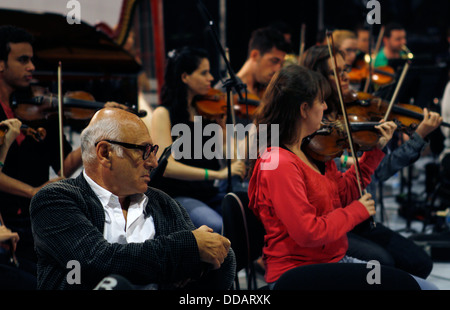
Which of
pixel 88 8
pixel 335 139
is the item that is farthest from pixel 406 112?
pixel 88 8

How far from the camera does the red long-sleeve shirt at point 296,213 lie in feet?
5.52

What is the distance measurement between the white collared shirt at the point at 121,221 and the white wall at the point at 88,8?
505 centimetres

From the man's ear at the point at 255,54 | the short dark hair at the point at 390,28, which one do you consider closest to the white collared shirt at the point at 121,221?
the man's ear at the point at 255,54

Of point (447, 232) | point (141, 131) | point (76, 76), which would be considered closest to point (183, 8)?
point (76, 76)

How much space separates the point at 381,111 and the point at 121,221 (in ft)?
6.35

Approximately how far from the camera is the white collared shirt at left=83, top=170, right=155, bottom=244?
145 cm

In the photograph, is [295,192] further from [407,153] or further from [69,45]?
[69,45]

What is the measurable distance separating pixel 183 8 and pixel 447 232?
3.38 m

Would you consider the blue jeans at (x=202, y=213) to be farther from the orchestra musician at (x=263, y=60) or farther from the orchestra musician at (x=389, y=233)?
the orchestra musician at (x=263, y=60)

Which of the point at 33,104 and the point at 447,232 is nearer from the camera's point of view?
the point at 33,104

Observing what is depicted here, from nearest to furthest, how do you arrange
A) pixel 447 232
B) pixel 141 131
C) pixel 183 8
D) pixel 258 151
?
pixel 141 131, pixel 258 151, pixel 447 232, pixel 183 8
